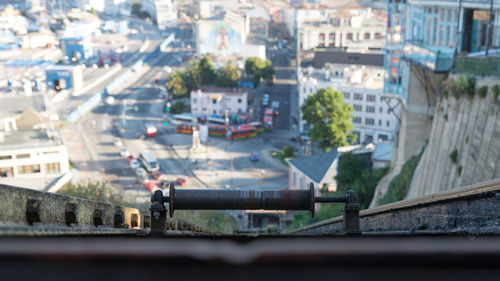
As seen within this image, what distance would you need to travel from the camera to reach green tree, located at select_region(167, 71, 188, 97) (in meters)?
39.8

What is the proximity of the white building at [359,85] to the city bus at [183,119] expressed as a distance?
6.30m

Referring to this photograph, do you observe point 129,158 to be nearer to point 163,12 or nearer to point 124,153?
point 124,153

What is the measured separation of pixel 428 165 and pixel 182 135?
23.5m

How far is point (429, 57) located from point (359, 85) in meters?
19.4

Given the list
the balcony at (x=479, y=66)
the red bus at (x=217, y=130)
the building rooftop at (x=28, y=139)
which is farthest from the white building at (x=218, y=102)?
the balcony at (x=479, y=66)

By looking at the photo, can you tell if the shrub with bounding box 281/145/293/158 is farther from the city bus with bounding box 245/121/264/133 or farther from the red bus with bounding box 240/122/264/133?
the city bus with bounding box 245/121/264/133

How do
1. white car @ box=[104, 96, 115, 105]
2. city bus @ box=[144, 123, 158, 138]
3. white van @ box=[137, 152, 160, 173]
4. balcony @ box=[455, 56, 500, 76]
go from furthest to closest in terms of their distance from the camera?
1. white car @ box=[104, 96, 115, 105]
2. city bus @ box=[144, 123, 158, 138]
3. white van @ box=[137, 152, 160, 173]
4. balcony @ box=[455, 56, 500, 76]

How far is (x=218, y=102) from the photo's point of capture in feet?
119

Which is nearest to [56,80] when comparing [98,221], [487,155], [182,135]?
[182,135]

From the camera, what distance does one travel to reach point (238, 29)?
154 ft

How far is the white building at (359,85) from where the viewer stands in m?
30.3

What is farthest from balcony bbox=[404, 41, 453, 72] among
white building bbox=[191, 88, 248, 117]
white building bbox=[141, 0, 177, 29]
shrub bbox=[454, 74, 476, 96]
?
white building bbox=[141, 0, 177, 29]

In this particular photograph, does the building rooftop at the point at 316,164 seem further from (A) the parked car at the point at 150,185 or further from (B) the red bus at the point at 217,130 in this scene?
(B) the red bus at the point at 217,130

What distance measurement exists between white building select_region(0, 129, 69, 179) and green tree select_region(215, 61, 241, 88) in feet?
64.9
